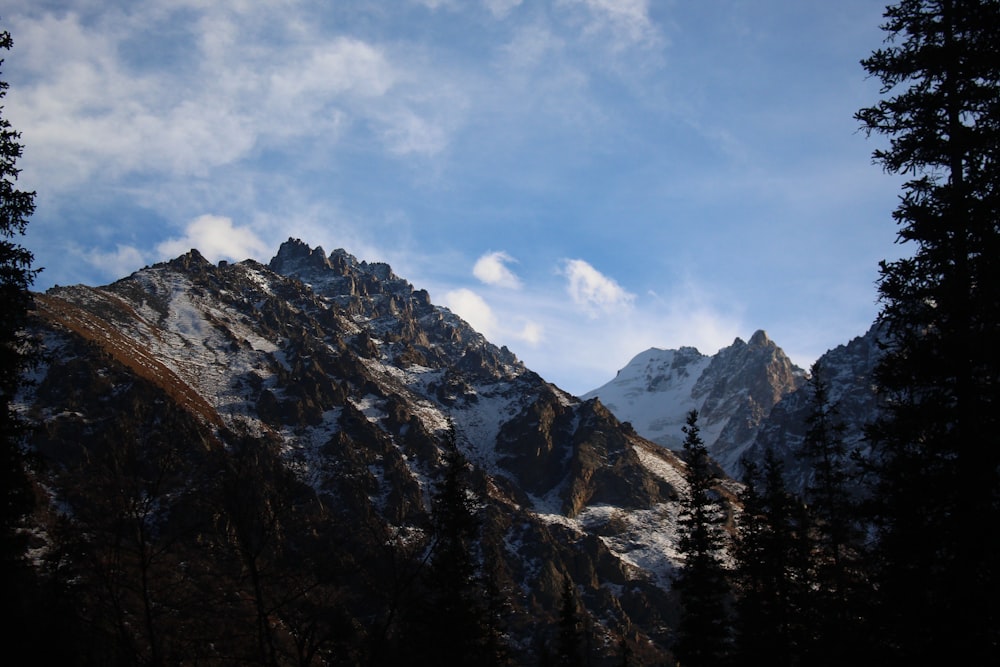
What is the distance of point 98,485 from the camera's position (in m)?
13.5

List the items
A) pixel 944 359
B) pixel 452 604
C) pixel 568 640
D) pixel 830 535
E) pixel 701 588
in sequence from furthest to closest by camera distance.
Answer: pixel 568 640, pixel 452 604, pixel 701 588, pixel 830 535, pixel 944 359

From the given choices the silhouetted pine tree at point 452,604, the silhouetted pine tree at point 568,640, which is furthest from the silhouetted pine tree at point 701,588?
the silhouetted pine tree at point 568,640

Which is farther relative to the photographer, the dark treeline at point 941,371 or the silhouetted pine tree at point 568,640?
the silhouetted pine tree at point 568,640

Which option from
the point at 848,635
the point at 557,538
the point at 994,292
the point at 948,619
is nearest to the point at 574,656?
the point at 848,635

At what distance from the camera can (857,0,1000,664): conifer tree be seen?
14.6m

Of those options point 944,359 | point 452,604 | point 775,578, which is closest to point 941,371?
point 944,359

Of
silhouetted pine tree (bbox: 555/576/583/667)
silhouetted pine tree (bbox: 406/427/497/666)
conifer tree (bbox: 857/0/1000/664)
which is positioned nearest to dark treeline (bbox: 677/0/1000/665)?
conifer tree (bbox: 857/0/1000/664)

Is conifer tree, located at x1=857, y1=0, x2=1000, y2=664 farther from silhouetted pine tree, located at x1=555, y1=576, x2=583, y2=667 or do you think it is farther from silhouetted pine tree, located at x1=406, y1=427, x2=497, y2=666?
silhouetted pine tree, located at x1=555, y1=576, x2=583, y2=667

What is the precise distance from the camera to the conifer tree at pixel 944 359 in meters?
14.6

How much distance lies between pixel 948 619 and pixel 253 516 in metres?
13.5

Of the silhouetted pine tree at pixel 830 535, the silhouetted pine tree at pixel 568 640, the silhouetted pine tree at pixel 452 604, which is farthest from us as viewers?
the silhouetted pine tree at pixel 568 640

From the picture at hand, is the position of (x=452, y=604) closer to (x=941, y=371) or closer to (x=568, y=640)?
(x=568, y=640)

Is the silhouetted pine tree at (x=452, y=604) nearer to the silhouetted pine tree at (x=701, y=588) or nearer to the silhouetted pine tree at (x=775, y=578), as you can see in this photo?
the silhouetted pine tree at (x=701, y=588)

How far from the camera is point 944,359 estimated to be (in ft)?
50.2
